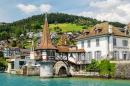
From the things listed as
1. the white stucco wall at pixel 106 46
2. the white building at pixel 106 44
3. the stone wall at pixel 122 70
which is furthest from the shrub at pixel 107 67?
the white stucco wall at pixel 106 46

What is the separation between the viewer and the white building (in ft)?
128

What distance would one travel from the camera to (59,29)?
166500mm

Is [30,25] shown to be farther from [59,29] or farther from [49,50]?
[49,50]

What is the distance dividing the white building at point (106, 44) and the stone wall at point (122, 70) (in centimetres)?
357

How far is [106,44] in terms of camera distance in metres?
39.0

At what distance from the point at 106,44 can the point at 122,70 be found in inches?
261

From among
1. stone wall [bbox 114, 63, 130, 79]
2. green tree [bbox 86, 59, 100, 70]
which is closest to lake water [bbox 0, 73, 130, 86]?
stone wall [bbox 114, 63, 130, 79]

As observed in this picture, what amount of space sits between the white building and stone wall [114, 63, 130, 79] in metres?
3.57

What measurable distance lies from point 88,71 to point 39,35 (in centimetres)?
12257

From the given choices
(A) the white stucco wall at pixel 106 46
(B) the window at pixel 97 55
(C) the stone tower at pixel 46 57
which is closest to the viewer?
(C) the stone tower at pixel 46 57

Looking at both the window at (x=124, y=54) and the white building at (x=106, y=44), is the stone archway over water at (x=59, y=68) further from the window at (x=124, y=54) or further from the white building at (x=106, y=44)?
the window at (x=124, y=54)

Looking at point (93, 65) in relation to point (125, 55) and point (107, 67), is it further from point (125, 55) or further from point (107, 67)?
point (125, 55)

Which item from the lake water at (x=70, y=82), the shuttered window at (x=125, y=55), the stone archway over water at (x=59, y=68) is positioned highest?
the shuttered window at (x=125, y=55)

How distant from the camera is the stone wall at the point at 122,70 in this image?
111 feet
